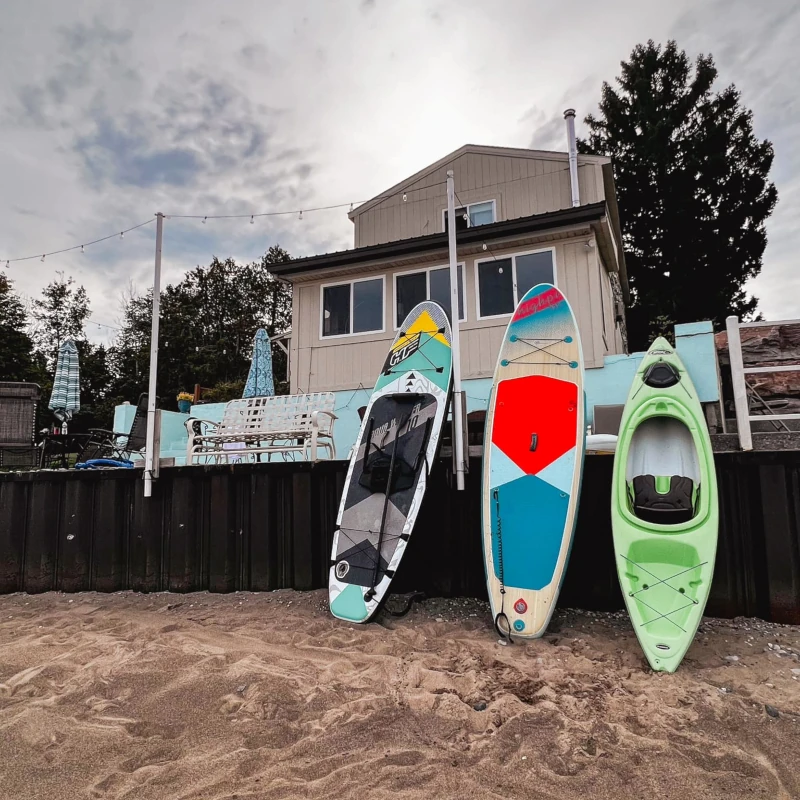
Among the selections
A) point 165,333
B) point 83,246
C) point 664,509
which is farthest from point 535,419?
point 165,333

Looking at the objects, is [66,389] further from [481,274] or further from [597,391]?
[597,391]

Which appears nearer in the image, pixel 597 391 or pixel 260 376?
pixel 597 391

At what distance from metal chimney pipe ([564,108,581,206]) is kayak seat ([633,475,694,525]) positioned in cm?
787

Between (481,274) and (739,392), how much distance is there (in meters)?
5.05

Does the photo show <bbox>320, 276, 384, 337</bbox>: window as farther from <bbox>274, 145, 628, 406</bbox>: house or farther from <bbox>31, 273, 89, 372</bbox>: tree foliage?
<bbox>31, 273, 89, 372</bbox>: tree foliage

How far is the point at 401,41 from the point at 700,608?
7880mm

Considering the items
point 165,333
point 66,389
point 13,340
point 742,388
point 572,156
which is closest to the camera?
point 742,388

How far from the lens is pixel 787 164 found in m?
17.6

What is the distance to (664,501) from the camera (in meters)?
3.27

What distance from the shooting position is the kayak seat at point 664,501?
323cm

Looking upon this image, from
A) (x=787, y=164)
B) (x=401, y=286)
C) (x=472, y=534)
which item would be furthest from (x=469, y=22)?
(x=787, y=164)

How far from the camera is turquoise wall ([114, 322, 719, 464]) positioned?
549 cm

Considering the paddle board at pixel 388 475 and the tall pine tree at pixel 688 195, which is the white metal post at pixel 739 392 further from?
the tall pine tree at pixel 688 195

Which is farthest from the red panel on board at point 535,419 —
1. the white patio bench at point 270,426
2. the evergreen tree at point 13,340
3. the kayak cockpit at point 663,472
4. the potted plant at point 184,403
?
the evergreen tree at point 13,340
